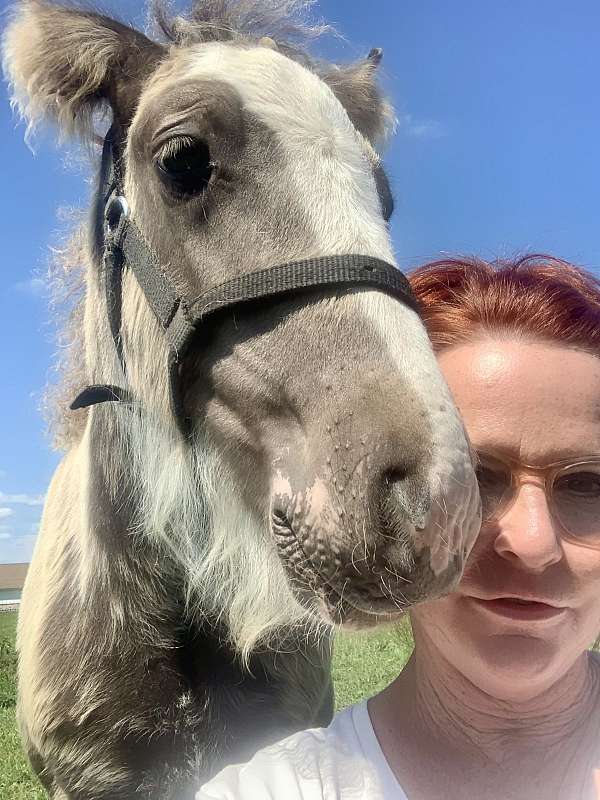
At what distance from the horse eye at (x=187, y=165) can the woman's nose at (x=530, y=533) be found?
1265 mm

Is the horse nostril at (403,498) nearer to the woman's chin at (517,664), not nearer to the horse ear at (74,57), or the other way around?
the woman's chin at (517,664)

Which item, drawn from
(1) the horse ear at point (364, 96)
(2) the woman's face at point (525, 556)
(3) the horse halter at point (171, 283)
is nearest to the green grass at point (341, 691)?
(3) the horse halter at point (171, 283)

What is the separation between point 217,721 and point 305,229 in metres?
1.66

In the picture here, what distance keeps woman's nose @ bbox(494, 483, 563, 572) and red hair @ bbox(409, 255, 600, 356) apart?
1.07 feet

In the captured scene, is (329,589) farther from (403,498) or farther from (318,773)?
(318,773)

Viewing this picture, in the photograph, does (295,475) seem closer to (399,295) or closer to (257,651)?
(399,295)

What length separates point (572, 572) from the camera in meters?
1.26

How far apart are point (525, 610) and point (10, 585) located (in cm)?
2984

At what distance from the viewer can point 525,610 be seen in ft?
4.15

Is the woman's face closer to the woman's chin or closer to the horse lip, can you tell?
the woman's chin

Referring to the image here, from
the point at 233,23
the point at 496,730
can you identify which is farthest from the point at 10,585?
the point at 496,730

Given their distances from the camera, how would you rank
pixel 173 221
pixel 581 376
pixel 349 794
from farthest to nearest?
1. pixel 173 221
2. pixel 581 376
3. pixel 349 794

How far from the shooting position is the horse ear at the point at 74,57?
247 centimetres

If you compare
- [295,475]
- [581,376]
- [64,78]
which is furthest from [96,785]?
[64,78]
